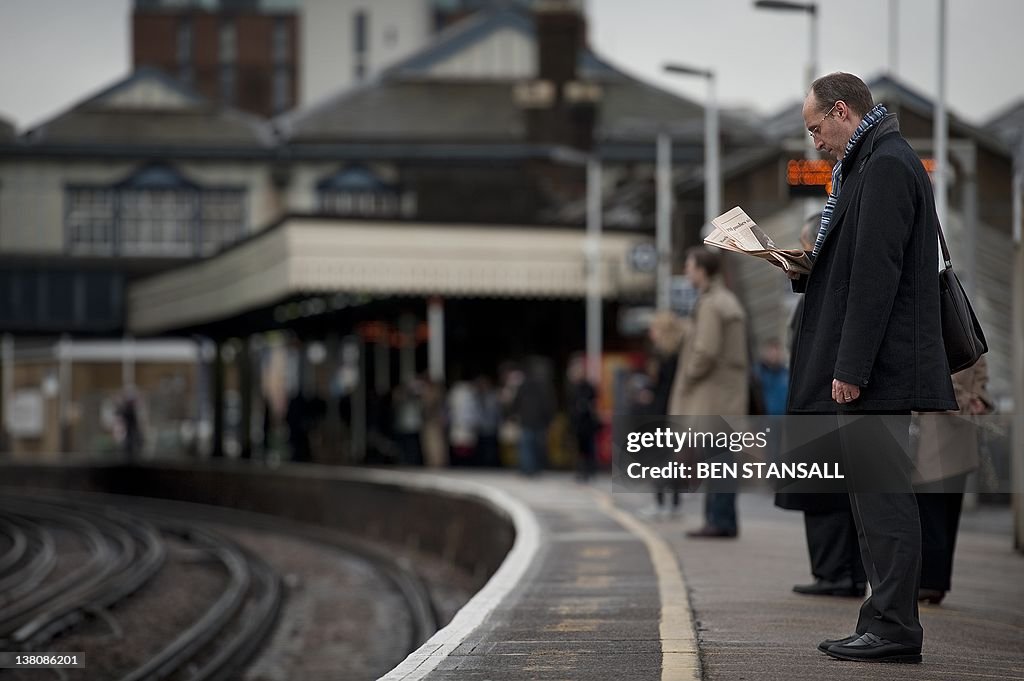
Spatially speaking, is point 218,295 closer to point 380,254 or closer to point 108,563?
point 380,254

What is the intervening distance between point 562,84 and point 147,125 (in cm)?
1568

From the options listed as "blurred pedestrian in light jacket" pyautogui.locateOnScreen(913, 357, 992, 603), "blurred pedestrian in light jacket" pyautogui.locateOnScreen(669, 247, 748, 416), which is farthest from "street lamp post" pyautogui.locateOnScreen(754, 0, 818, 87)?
"blurred pedestrian in light jacket" pyautogui.locateOnScreen(913, 357, 992, 603)

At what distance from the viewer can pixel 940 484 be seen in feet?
25.8

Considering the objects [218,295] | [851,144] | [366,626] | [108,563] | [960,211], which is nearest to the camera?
[851,144]

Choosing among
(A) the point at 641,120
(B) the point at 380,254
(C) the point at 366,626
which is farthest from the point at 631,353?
(C) the point at 366,626

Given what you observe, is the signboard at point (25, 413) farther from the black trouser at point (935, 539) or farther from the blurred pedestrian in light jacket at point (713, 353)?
the black trouser at point (935, 539)

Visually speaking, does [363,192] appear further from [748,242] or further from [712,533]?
[748,242]

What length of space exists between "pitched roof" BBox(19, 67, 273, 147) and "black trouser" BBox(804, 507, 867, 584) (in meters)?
45.8

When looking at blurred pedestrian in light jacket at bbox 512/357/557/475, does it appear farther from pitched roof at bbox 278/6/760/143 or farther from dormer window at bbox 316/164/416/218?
dormer window at bbox 316/164/416/218

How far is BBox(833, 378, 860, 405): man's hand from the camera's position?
5.91 meters

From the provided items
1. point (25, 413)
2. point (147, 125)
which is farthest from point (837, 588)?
point (147, 125)

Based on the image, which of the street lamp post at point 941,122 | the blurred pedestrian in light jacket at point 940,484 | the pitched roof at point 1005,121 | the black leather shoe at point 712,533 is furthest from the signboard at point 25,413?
the blurred pedestrian in light jacket at point 940,484

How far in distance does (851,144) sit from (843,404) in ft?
2.90

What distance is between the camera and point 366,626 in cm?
1641
